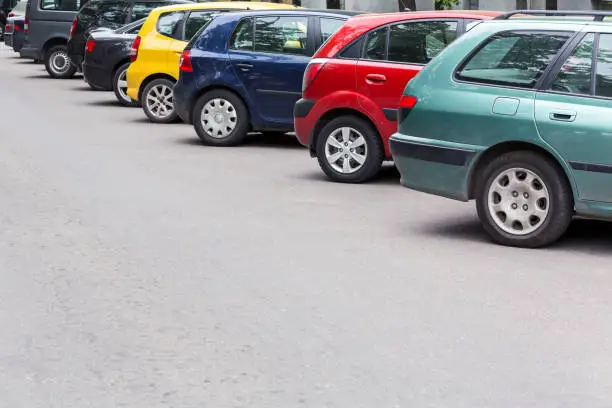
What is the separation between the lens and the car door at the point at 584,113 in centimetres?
873

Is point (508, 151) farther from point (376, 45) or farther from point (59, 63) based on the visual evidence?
point (59, 63)

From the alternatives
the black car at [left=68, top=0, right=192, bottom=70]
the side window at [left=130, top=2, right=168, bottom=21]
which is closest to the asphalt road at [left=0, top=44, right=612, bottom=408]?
the side window at [left=130, top=2, right=168, bottom=21]

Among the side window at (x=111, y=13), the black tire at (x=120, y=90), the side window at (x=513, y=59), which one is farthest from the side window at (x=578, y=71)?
the side window at (x=111, y=13)

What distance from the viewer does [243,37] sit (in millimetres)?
15727

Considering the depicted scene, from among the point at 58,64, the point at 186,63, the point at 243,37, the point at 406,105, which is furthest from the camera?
the point at 58,64

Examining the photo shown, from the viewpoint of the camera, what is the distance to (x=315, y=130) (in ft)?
42.1

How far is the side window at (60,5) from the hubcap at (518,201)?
70.6 feet

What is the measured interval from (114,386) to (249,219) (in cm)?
462

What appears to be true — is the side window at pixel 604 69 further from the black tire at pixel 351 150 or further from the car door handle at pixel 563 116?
the black tire at pixel 351 150

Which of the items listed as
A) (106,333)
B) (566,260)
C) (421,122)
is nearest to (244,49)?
(421,122)

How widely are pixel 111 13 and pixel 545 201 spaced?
17.4 meters

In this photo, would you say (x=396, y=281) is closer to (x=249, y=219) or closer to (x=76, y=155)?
(x=249, y=219)

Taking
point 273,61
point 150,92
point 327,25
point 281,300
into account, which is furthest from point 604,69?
point 150,92

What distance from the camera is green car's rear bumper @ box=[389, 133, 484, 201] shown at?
367 inches
